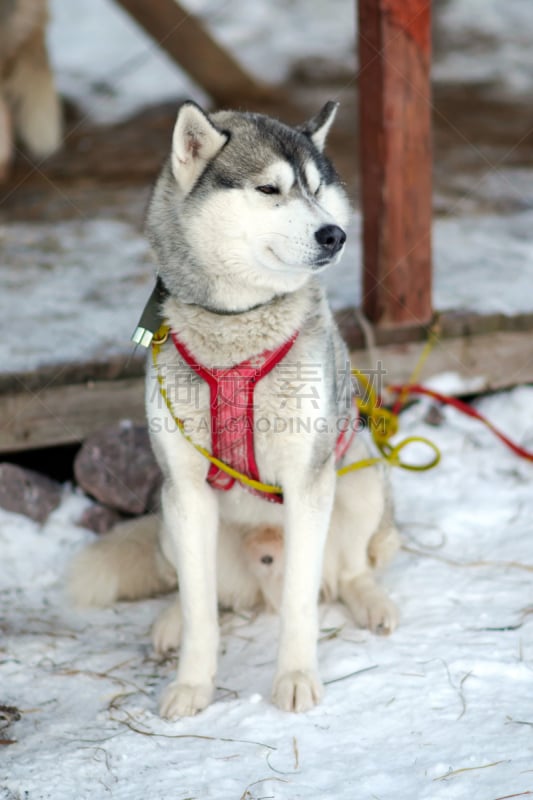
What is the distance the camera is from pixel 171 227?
2.15 metres

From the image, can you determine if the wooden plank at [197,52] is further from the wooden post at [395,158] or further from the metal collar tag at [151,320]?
the metal collar tag at [151,320]

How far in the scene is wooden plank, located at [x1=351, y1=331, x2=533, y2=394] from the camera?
3.54 meters

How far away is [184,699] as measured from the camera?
2191 millimetres

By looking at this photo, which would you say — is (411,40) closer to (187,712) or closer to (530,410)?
(530,410)

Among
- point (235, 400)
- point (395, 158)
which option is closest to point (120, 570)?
point (235, 400)

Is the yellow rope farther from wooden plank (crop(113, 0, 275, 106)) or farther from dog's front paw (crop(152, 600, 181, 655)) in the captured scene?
wooden plank (crop(113, 0, 275, 106))

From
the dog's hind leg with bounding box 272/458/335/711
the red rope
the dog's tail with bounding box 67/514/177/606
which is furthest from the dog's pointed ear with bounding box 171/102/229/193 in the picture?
the red rope

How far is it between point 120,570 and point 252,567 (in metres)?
0.41

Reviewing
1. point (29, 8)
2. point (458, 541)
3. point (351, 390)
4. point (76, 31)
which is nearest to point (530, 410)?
point (458, 541)

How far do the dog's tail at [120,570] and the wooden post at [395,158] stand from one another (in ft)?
4.17

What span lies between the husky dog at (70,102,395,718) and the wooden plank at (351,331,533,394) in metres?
1.23

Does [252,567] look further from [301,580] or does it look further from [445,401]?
[445,401]

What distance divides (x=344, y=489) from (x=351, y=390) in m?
0.28

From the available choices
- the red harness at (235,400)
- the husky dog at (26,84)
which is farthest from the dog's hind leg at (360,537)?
the husky dog at (26,84)
